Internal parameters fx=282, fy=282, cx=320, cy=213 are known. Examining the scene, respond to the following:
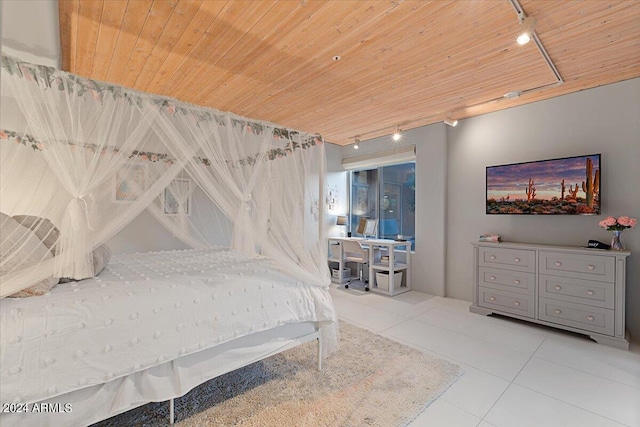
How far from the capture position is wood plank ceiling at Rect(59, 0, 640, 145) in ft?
6.42

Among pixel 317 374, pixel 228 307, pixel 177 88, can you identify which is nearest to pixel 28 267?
pixel 228 307

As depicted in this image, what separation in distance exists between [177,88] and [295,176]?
1776 mm

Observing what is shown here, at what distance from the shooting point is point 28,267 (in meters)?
1.58

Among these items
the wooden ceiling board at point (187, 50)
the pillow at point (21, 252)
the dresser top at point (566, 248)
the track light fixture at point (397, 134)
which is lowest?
the dresser top at point (566, 248)

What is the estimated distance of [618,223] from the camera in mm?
2943

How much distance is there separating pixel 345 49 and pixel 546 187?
3.04 meters

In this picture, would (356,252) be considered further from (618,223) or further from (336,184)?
(618,223)

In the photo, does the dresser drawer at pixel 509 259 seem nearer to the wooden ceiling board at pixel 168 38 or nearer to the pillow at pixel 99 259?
the wooden ceiling board at pixel 168 38

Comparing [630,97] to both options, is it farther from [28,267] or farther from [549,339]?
[28,267]

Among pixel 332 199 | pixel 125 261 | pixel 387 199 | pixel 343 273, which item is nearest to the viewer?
pixel 125 261

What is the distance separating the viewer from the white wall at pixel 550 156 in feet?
10.1

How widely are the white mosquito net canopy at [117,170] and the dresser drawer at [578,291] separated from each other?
8.61 ft

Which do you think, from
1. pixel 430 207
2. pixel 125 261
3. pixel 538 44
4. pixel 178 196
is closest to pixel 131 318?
pixel 125 261

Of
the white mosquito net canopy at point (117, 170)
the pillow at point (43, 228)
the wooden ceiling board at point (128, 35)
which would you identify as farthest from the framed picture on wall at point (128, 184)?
the wooden ceiling board at point (128, 35)
